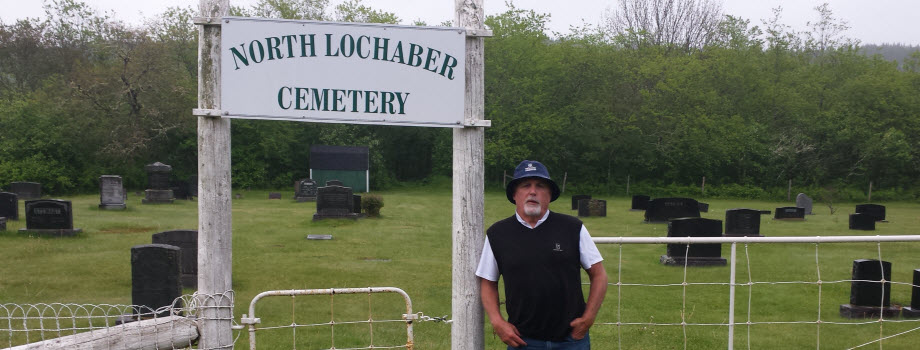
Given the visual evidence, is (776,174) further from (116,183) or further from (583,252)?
(583,252)

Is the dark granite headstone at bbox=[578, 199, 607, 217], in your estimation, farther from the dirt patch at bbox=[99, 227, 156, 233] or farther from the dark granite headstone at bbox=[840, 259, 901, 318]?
the dark granite headstone at bbox=[840, 259, 901, 318]

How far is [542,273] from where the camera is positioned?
12.1 feet

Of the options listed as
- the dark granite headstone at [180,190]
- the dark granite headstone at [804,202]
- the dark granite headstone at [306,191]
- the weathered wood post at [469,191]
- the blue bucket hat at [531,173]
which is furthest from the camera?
the dark granite headstone at [306,191]

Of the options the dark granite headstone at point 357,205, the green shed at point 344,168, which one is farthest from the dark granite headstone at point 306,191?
the dark granite headstone at point 357,205

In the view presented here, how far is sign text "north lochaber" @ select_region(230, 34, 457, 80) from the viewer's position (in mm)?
3973

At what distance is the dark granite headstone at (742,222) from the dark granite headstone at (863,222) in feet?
19.1

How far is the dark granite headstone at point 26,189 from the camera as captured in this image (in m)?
29.3

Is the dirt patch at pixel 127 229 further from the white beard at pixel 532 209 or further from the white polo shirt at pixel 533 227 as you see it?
the white beard at pixel 532 209

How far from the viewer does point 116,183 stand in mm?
24141

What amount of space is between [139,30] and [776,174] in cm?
3872

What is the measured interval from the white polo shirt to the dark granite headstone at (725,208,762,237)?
15233 millimetres

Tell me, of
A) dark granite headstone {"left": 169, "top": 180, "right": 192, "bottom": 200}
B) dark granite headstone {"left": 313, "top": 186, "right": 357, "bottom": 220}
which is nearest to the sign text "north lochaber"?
dark granite headstone {"left": 313, "top": 186, "right": 357, "bottom": 220}

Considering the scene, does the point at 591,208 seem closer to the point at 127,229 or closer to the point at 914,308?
the point at 127,229

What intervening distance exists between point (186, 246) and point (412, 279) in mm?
3757
